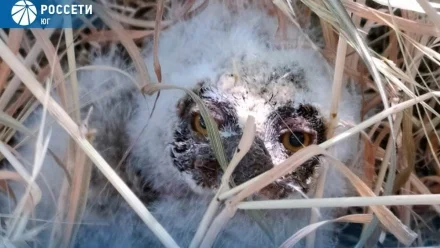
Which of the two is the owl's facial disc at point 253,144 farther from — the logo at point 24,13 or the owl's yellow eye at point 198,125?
the logo at point 24,13

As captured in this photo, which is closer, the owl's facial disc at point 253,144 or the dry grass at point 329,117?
the dry grass at point 329,117

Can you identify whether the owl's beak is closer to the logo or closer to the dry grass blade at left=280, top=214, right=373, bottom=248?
the dry grass blade at left=280, top=214, right=373, bottom=248

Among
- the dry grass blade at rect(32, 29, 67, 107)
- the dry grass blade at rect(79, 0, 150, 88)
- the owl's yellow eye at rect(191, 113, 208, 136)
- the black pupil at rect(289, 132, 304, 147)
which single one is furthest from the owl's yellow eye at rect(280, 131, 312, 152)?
the dry grass blade at rect(32, 29, 67, 107)

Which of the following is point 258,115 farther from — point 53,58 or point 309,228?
point 53,58

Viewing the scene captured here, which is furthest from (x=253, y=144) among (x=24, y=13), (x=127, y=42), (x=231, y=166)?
(x=24, y=13)

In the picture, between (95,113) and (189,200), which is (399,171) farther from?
(95,113)

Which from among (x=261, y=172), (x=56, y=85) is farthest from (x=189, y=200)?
(x=56, y=85)

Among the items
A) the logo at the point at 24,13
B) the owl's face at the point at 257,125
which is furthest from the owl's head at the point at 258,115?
the logo at the point at 24,13
